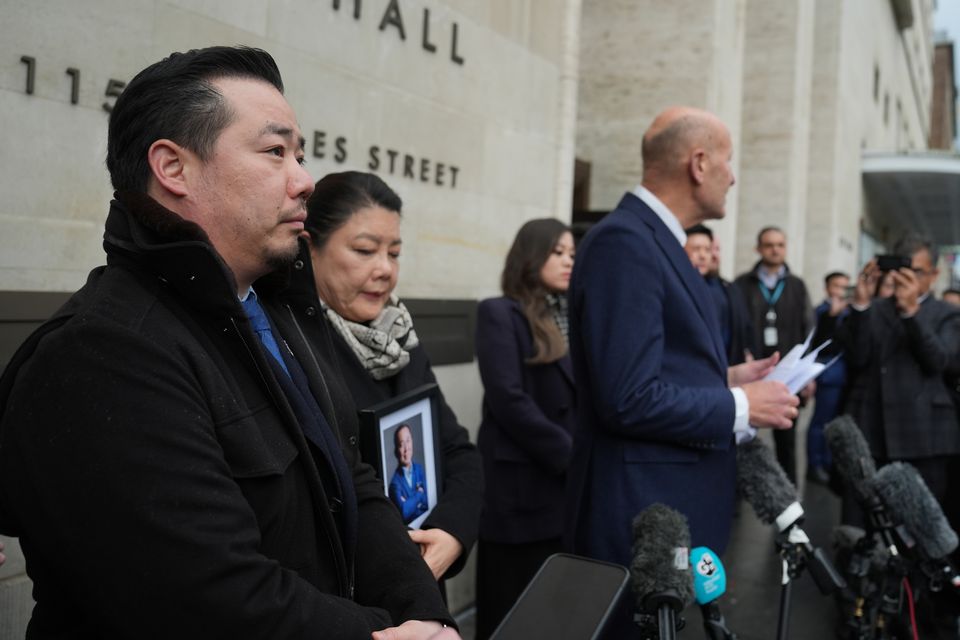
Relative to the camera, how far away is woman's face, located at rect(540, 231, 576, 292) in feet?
12.3

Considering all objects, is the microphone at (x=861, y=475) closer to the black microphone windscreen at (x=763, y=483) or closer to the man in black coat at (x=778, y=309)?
the black microphone windscreen at (x=763, y=483)

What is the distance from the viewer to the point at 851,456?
3037 mm

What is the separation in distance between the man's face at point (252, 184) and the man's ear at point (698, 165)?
154 centimetres

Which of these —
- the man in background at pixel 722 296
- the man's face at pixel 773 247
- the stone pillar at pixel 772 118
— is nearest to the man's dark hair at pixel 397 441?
the man in background at pixel 722 296

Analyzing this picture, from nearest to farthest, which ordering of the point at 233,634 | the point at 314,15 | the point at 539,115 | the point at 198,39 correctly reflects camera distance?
the point at 233,634
the point at 198,39
the point at 314,15
the point at 539,115

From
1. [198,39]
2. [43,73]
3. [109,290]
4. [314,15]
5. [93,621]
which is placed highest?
[314,15]

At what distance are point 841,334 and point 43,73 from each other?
484cm

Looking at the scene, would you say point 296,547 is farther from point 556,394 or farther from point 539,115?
point 539,115

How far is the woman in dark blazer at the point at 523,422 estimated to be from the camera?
3543 millimetres

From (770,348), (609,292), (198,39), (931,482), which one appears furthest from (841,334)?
(198,39)

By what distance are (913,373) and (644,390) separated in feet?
10.2

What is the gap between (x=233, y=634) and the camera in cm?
117

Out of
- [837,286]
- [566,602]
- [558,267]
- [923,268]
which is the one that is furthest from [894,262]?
[837,286]

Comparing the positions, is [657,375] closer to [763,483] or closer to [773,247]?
[763,483]
